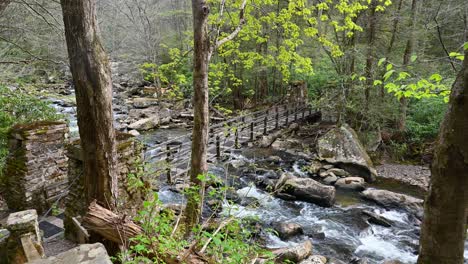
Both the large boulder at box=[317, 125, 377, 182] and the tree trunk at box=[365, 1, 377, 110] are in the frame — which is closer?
the large boulder at box=[317, 125, 377, 182]

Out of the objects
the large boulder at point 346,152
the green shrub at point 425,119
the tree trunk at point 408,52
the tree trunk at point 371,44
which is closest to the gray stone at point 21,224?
the large boulder at point 346,152

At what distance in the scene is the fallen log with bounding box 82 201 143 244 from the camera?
2658 mm

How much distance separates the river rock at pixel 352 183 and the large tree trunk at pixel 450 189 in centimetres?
770

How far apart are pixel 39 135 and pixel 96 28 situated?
123 inches

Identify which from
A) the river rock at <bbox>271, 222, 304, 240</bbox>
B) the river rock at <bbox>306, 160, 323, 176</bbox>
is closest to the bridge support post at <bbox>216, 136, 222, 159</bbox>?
the river rock at <bbox>271, 222, 304, 240</bbox>

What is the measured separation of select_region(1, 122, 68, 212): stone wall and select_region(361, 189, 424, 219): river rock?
26.6 feet

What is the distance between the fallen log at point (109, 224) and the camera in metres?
2.66

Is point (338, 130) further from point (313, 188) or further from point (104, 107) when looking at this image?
point (104, 107)

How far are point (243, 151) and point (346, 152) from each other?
408cm

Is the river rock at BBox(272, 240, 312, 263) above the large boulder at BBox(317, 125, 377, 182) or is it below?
below

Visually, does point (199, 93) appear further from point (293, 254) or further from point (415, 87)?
point (293, 254)

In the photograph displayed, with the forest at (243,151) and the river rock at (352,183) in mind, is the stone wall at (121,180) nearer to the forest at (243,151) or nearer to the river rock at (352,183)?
the forest at (243,151)

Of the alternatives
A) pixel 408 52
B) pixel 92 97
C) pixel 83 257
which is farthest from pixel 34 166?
pixel 408 52

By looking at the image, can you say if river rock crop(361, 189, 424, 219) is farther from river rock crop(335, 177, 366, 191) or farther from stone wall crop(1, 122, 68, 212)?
stone wall crop(1, 122, 68, 212)
